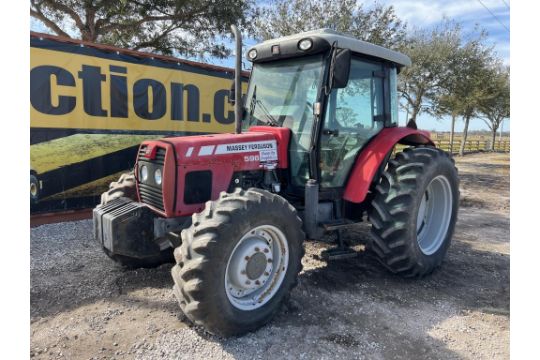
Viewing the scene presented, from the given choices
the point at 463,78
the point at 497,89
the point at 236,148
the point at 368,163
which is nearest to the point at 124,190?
the point at 236,148

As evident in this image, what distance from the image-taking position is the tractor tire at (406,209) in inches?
149

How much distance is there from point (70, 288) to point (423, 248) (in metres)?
3.74

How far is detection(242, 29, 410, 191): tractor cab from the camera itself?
12.1ft

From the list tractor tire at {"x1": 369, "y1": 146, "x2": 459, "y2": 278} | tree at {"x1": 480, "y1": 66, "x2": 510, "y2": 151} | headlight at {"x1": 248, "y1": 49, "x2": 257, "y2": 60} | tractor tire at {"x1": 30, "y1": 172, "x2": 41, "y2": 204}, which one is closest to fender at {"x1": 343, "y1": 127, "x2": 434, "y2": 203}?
tractor tire at {"x1": 369, "y1": 146, "x2": 459, "y2": 278}

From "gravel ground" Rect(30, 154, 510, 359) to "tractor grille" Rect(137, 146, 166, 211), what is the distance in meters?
0.85

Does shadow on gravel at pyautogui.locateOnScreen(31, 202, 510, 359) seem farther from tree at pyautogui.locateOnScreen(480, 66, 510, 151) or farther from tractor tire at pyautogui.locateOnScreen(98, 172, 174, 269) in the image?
tree at pyautogui.locateOnScreen(480, 66, 510, 151)

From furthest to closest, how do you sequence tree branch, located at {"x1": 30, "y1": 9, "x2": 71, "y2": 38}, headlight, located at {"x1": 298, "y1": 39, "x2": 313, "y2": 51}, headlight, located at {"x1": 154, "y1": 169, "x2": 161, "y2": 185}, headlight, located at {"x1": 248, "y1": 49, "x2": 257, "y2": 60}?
1. tree branch, located at {"x1": 30, "y1": 9, "x2": 71, "y2": 38}
2. headlight, located at {"x1": 248, "y1": 49, "x2": 257, "y2": 60}
3. headlight, located at {"x1": 298, "y1": 39, "x2": 313, "y2": 51}
4. headlight, located at {"x1": 154, "y1": 169, "x2": 161, "y2": 185}

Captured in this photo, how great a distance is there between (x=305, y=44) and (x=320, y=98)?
51cm

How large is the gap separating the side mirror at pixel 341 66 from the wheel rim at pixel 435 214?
193cm

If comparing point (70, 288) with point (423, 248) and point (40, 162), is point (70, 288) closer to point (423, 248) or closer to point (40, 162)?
point (40, 162)

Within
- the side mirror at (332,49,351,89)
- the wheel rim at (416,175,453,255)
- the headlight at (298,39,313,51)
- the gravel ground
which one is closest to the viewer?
the gravel ground

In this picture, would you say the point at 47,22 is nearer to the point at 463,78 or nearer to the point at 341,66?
the point at 341,66

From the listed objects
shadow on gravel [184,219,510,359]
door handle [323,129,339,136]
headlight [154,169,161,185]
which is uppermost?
door handle [323,129,339,136]

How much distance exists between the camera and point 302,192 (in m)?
3.99
